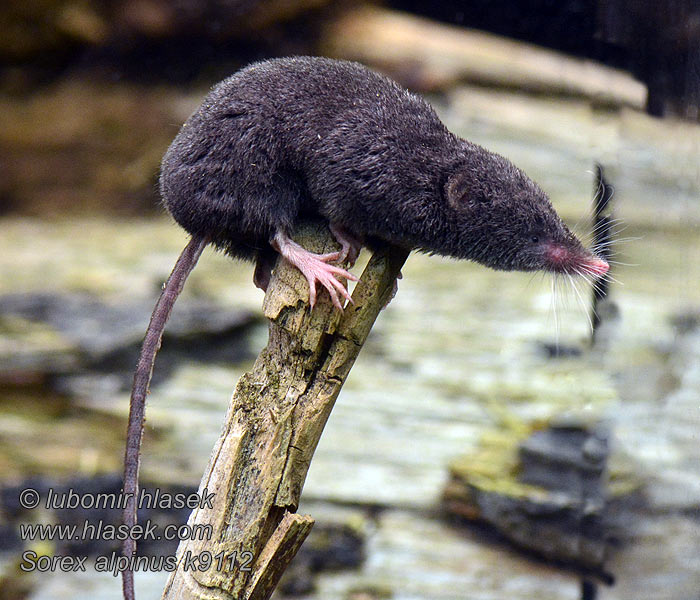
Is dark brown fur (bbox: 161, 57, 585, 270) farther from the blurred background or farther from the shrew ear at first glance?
the blurred background

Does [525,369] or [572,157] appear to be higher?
[572,157]

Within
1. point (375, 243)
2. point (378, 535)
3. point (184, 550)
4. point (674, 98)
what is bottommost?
point (378, 535)

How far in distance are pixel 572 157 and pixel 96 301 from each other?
12.4ft

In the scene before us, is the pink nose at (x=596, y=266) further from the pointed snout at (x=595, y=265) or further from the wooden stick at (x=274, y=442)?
the wooden stick at (x=274, y=442)

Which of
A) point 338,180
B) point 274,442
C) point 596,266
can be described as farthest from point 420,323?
point 274,442

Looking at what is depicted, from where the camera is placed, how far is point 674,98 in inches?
125

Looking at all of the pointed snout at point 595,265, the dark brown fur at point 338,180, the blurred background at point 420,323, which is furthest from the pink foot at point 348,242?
the blurred background at point 420,323

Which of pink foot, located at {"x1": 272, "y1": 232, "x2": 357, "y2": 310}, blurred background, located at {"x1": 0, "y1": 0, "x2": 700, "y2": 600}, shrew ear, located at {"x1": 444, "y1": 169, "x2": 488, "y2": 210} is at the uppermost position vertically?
shrew ear, located at {"x1": 444, "y1": 169, "x2": 488, "y2": 210}

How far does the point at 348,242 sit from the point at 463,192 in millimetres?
396

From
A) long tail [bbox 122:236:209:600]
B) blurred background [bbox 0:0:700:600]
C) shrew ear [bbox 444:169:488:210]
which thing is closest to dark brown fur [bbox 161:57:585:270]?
shrew ear [bbox 444:169:488:210]

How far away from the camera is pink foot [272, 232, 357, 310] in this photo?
7.43 feet

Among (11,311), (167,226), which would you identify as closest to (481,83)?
(167,226)

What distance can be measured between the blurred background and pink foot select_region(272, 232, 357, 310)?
93cm

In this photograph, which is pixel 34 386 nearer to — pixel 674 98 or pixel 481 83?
pixel 481 83
